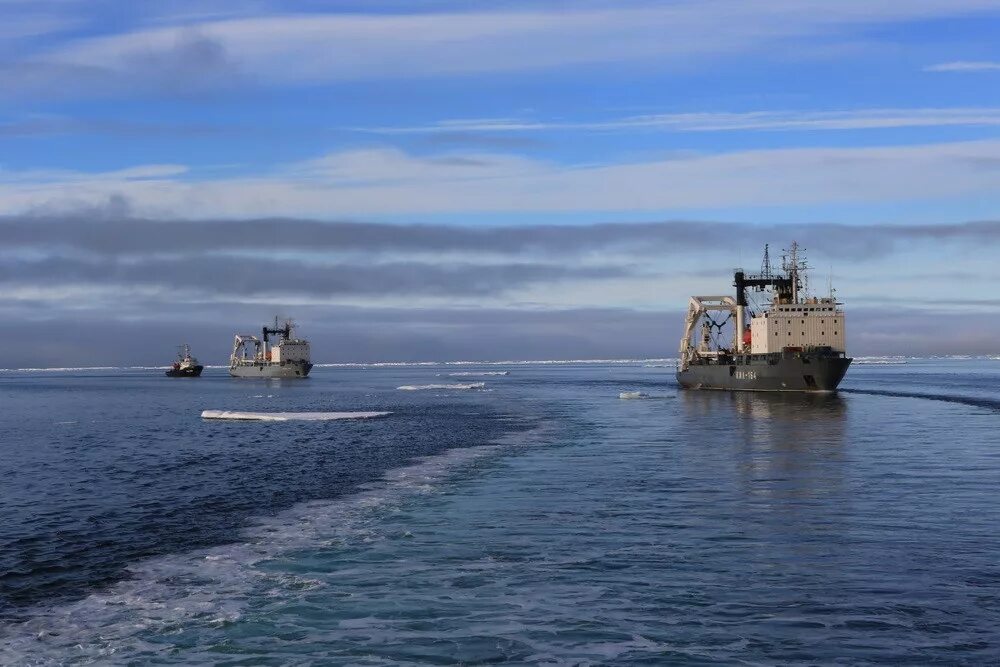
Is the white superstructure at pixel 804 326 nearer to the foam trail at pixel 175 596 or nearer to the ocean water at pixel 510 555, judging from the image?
the ocean water at pixel 510 555

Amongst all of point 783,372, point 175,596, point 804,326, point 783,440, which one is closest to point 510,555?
point 175,596

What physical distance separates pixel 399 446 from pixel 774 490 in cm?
2231

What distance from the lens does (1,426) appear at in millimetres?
65812

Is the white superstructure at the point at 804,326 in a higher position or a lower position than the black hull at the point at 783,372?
higher

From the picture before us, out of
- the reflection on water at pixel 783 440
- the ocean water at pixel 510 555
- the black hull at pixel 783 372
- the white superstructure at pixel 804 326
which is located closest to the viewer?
the ocean water at pixel 510 555

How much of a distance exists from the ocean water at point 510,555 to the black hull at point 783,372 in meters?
47.1

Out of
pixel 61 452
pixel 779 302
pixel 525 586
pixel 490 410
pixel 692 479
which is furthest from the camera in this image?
pixel 779 302

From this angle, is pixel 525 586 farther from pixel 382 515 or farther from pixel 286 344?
pixel 286 344

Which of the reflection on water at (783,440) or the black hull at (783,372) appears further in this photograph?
the black hull at (783,372)

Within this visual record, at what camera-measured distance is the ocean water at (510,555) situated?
507 inches

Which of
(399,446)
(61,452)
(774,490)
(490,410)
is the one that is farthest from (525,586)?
(490,410)

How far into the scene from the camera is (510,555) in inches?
725

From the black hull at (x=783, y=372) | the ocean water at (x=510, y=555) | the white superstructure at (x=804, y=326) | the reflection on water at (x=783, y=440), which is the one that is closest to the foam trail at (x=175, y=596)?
the ocean water at (x=510, y=555)

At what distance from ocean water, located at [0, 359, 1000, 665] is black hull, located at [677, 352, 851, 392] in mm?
47133
